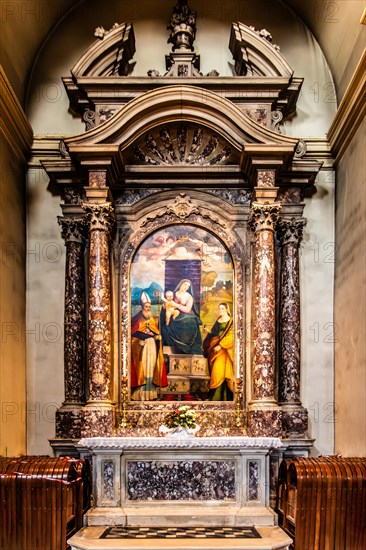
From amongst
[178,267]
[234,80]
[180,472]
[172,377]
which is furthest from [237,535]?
[234,80]

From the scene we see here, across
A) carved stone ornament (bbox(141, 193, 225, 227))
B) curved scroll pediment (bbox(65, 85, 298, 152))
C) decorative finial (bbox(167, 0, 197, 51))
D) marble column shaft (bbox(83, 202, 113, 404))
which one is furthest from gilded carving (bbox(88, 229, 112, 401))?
decorative finial (bbox(167, 0, 197, 51))

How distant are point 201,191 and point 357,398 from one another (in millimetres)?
3291

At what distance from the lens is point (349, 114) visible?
861cm

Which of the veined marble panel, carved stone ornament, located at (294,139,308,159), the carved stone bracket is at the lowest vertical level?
the veined marble panel

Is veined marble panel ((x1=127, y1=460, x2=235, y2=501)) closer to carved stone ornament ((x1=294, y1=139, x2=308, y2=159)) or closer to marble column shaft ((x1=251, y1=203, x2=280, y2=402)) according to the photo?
A: marble column shaft ((x1=251, y1=203, x2=280, y2=402))

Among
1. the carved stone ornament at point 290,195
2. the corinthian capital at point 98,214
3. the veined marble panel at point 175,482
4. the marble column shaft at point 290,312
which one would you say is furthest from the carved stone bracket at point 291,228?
the veined marble panel at point 175,482

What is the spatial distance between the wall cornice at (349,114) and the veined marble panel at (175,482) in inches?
167

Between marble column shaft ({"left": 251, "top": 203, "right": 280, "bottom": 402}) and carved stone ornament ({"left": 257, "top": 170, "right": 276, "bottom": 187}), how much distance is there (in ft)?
0.82

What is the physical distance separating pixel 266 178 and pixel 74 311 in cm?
289

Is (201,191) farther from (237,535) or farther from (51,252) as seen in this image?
(237,535)

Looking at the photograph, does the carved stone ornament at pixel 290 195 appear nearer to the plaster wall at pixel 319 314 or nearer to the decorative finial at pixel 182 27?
the plaster wall at pixel 319 314

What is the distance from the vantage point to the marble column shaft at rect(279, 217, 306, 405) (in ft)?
30.4

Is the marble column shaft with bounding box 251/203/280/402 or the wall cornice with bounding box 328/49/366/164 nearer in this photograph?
the wall cornice with bounding box 328/49/366/164

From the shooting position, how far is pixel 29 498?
7.15 m
